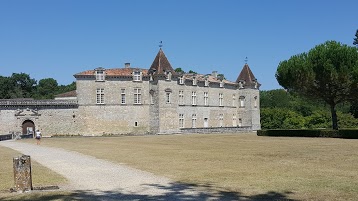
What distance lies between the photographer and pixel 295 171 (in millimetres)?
13242

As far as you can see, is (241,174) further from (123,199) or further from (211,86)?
(211,86)

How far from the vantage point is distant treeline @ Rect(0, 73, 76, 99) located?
8869 cm

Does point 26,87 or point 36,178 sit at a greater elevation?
point 26,87

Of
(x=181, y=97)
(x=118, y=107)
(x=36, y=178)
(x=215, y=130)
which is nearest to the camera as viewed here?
(x=36, y=178)

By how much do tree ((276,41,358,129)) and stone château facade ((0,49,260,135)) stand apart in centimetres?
1666

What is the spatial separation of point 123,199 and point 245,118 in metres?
59.1

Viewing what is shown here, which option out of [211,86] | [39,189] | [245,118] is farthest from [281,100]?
[39,189]

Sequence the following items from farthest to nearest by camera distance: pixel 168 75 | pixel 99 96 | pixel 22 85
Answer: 1. pixel 22 85
2. pixel 168 75
3. pixel 99 96

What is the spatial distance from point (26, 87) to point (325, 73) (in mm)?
75584

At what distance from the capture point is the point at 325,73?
38.0m

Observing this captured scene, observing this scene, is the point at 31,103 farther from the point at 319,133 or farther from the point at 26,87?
the point at 26,87

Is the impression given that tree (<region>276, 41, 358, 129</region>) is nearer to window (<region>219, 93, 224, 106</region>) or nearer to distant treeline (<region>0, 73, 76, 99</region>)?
window (<region>219, 93, 224, 106</region>)

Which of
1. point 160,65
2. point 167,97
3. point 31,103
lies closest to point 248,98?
point 167,97

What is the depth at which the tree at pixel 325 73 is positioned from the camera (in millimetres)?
37125
